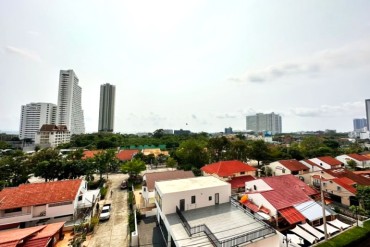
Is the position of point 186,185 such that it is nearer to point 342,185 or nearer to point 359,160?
point 342,185

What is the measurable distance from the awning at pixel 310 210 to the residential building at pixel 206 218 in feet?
25.6

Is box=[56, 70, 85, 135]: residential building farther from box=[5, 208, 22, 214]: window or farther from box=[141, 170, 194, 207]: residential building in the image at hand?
box=[141, 170, 194, 207]: residential building

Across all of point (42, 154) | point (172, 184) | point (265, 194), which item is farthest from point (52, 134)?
point (265, 194)

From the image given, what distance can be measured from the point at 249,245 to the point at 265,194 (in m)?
9.73

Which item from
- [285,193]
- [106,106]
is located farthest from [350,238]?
[106,106]

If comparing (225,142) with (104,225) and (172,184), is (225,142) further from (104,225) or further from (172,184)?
(104,225)

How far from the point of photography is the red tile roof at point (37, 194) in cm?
1961

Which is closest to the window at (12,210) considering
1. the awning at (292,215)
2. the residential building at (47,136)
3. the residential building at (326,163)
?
the awning at (292,215)

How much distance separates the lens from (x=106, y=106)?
6206 inches

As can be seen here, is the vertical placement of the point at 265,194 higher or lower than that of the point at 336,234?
higher

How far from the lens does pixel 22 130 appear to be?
4562 inches

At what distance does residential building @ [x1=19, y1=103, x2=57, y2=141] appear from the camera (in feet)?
375

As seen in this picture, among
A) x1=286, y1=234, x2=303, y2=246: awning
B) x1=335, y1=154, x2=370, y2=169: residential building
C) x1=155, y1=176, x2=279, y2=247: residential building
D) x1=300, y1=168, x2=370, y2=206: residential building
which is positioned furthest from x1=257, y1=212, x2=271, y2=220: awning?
x1=335, y1=154, x2=370, y2=169: residential building

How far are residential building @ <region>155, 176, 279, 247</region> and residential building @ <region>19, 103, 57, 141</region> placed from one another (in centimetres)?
12962
